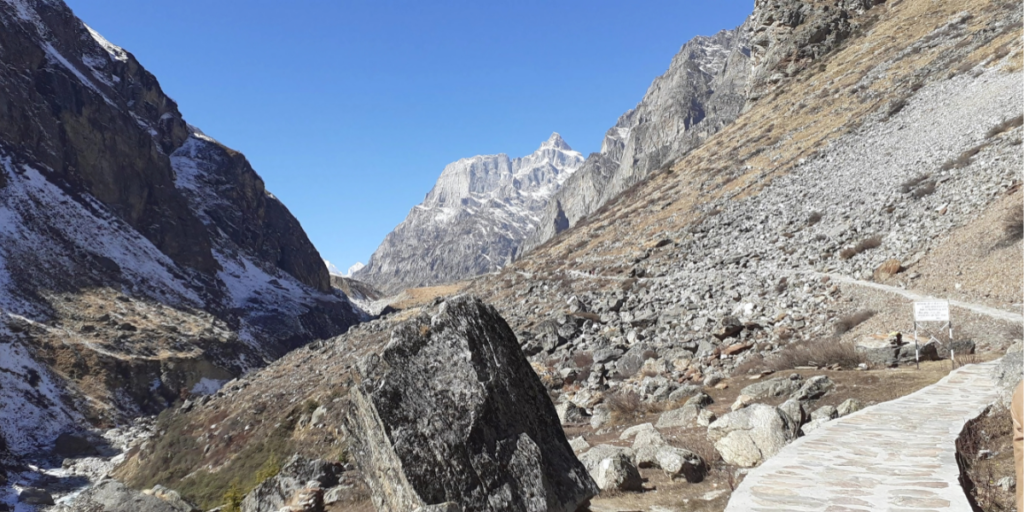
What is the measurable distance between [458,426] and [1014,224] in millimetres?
18165

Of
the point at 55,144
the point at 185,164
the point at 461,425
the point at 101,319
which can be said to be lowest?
the point at 461,425

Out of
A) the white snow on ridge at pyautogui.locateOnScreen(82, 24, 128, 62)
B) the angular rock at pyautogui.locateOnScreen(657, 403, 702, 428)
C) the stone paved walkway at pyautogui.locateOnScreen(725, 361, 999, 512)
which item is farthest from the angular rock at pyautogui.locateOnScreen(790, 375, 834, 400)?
the white snow on ridge at pyautogui.locateOnScreen(82, 24, 128, 62)

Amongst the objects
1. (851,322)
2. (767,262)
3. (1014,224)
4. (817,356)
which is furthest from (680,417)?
(767,262)

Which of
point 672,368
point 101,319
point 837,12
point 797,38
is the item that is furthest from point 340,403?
point 837,12

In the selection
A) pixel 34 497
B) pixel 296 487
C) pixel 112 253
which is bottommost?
pixel 296 487

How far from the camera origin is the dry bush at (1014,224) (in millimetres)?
15914

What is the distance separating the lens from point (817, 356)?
13.4 meters

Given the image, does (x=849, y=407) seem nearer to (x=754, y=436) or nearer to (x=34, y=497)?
(x=754, y=436)

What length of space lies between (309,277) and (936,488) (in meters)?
133

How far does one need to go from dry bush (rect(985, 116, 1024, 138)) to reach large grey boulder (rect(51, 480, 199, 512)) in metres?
30.7

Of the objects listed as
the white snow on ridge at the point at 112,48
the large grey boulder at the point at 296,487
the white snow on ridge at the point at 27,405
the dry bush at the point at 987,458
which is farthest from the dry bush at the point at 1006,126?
the white snow on ridge at the point at 112,48

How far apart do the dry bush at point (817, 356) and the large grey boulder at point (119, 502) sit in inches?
530

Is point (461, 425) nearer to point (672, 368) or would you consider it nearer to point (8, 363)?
point (672, 368)

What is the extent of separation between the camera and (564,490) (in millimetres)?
6000
